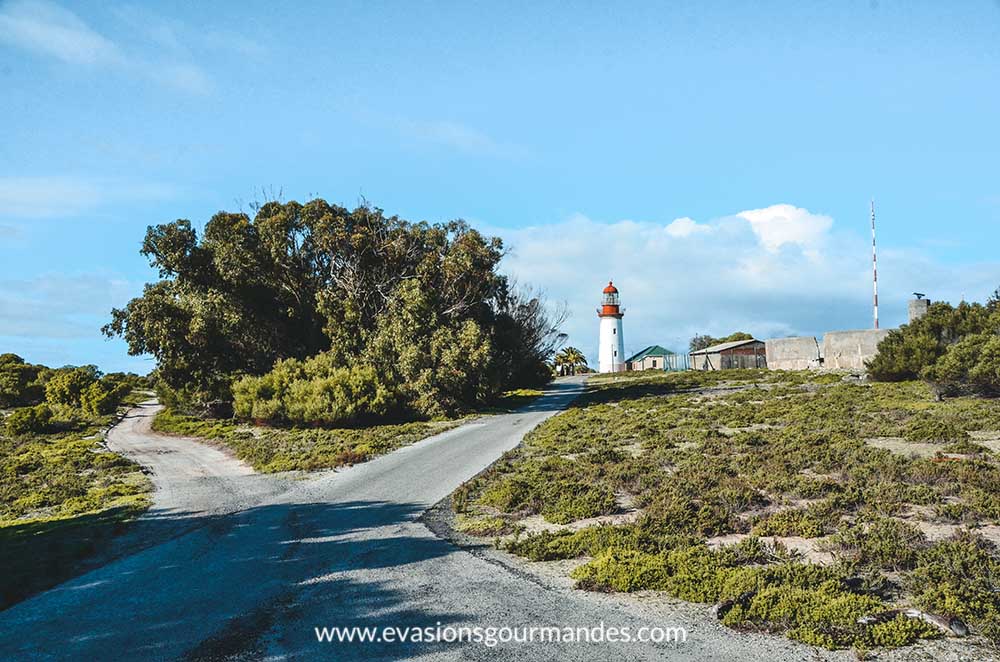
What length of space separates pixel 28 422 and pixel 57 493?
1804 cm

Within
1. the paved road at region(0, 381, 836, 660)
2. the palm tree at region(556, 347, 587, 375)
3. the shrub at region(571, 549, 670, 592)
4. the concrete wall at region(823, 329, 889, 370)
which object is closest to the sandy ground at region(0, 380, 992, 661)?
the paved road at region(0, 381, 836, 660)

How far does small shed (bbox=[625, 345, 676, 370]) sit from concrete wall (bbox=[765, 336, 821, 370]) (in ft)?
82.4

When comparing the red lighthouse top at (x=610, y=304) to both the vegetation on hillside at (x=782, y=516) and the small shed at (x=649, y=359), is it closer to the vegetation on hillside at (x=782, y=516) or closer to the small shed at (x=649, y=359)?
the small shed at (x=649, y=359)

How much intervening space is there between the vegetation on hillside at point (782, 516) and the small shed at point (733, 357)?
143ft

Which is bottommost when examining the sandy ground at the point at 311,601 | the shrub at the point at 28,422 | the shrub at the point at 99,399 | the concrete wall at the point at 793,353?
the sandy ground at the point at 311,601

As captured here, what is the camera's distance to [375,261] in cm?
3447

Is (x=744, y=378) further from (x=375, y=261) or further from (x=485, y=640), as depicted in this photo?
(x=485, y=640)

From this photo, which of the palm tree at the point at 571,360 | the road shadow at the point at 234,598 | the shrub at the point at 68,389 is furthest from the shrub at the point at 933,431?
the palm tree at the point at 571,360

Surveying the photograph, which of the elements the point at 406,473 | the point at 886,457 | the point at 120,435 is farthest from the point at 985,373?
the point at 120,435

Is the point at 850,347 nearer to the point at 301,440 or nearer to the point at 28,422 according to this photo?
the point at 301,440

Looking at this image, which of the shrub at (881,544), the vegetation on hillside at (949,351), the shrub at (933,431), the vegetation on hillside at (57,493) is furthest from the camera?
the vegetation on hillside at (949,351)

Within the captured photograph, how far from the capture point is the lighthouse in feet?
252

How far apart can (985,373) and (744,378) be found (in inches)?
922

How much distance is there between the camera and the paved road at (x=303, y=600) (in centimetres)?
608
